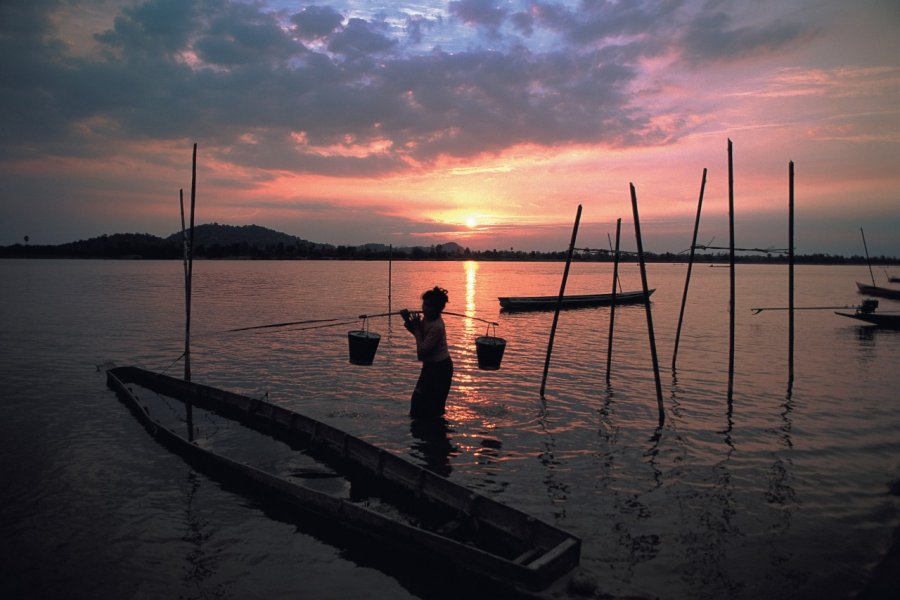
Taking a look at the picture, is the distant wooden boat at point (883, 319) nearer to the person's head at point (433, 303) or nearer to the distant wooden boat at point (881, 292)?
the distant wooden boat at point (881, 292)

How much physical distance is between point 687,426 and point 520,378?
4.77 metres

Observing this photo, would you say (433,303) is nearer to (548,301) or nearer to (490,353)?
(490,353)

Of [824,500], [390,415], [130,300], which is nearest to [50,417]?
[390,415]

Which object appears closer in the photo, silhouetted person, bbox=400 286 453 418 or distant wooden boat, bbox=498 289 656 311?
silhouetted person, bbox=400 286 453 418

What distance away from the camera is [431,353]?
7977mm

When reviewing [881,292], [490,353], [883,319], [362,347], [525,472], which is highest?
[881,292]

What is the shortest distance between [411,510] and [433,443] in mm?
2519

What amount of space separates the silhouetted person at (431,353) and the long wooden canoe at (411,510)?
1.44 meters

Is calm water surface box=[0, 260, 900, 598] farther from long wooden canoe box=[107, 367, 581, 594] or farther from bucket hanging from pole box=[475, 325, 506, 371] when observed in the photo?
bucket hanging from pole box=[475, 325, 506, 371]

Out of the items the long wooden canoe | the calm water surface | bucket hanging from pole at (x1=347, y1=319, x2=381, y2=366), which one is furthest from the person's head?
bucket hanging from pole at (x1=347, y1=319, x2=381, y2=366)

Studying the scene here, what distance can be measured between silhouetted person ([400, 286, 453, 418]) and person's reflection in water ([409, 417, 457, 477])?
44 cm

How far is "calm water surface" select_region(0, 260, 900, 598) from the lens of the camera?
16.9 feet

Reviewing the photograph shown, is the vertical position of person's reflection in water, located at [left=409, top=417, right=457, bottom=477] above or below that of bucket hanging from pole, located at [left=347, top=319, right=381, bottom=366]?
below

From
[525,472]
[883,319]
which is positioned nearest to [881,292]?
[883,319]
